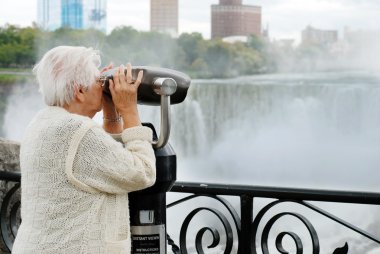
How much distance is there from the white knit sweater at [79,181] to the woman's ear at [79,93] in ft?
0.17

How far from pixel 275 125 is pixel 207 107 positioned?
331cm

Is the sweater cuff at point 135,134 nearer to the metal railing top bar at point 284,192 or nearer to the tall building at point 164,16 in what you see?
the metal railing top bar at point 284,192

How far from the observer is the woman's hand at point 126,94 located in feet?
6.11

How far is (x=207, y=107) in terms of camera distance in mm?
30578

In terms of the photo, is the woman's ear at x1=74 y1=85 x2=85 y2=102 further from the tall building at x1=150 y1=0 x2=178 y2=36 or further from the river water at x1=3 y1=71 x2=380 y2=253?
the tall building at x1=150 y1=0 x2=178 y2=36

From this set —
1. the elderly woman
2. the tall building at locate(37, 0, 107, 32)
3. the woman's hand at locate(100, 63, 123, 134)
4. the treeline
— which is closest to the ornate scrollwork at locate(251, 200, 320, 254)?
the woman's hand at locate(100, 63, 123, 134)

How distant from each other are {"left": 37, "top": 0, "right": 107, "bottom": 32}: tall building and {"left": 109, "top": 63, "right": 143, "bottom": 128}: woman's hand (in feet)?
106

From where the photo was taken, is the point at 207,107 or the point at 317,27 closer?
the point at 207,107

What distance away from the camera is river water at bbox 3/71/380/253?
1176 inches

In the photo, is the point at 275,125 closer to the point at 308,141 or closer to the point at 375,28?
the point at 308,141

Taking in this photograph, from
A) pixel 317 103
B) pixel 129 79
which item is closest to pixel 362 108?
pixel 317 103

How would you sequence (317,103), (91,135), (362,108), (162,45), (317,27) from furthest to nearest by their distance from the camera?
(317,27)
(162,45)
(317,103)
(362,108)
(91,135)

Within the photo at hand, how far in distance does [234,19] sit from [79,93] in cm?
3472

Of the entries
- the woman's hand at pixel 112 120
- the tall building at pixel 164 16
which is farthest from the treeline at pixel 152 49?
the woman's hand at pixel 112 120
